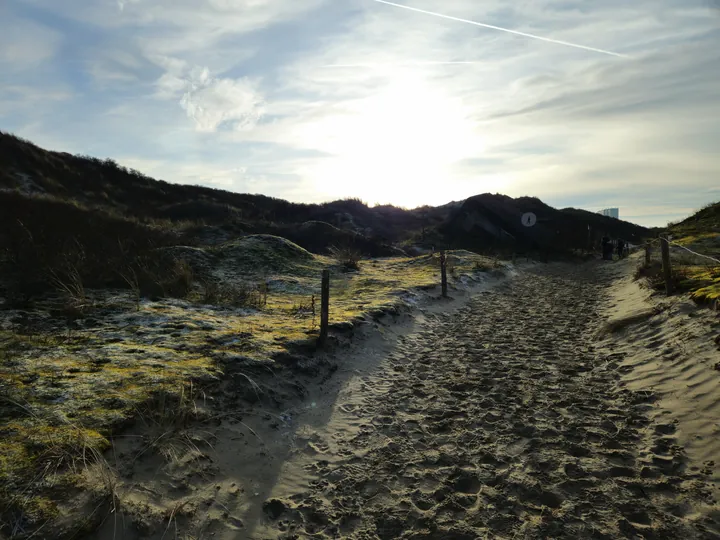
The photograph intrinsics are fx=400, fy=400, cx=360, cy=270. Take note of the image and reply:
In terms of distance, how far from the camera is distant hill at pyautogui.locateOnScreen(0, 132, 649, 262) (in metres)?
21.5

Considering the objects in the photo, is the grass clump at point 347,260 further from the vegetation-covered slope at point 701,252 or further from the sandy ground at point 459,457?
the vegetation-covered slope at point 701,252

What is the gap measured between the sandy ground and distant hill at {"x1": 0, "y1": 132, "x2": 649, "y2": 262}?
8989mm

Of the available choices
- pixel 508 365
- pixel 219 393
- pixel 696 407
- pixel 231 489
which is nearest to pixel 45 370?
pixel 219 393

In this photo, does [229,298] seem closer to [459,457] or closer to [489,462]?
[459,457]

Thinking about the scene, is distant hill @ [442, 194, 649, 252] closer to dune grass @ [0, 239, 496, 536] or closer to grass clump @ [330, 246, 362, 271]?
grass clump @ [330, 246, 362, 271]

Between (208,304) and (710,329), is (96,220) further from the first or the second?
(710,329)

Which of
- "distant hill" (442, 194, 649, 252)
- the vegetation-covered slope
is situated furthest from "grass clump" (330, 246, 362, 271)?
"distant hill" (442, 194, 649, 252)

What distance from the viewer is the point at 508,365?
7.24 m

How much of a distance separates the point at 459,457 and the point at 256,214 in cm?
3445

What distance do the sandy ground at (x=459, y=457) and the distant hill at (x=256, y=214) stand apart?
8989 millimetres

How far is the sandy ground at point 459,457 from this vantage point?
3.32 m

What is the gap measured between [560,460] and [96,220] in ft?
46.3

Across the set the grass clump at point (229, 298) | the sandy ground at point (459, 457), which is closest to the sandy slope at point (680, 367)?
the sandy ground at point (459, 457)

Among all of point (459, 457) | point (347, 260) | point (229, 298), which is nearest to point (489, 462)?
point (459, 457)
